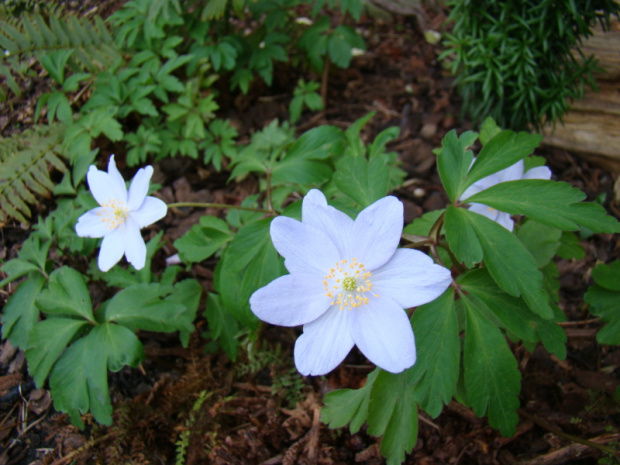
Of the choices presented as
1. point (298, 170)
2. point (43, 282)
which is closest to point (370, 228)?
point (298, 170)

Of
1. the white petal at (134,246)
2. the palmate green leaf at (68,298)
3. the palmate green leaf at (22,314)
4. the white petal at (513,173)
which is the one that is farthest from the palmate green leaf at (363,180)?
the palmate green leaf at (22,314)

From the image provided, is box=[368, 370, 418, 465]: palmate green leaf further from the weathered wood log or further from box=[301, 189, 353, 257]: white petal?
the weathered wood log

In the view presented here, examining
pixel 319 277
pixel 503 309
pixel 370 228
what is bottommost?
pixel 503 309

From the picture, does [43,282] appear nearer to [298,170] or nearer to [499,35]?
[298,170]

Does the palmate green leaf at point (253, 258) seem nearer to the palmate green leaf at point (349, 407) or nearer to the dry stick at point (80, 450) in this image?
the palmate green leaf at point (349, 407)

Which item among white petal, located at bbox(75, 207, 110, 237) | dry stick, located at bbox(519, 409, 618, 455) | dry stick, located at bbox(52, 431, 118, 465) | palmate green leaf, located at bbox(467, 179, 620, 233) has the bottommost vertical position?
dry stick, located at bbox(519, 409, 618, 455)

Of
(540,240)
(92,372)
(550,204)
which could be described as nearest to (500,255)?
(550,204)

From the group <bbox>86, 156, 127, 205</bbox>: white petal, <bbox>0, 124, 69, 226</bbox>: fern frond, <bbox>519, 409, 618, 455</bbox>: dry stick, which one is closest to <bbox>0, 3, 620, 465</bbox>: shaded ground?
<bbox>519, 409, 618, 455</bbox>: dry stick
